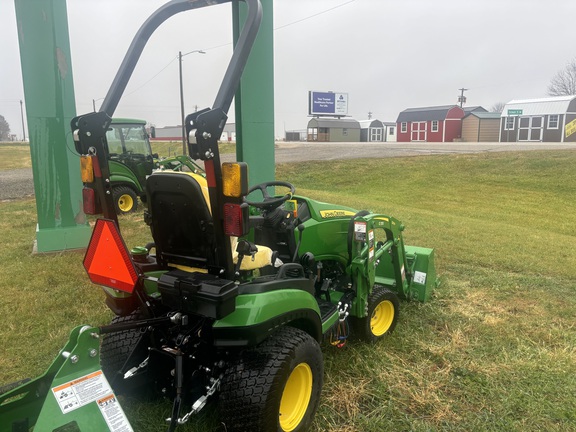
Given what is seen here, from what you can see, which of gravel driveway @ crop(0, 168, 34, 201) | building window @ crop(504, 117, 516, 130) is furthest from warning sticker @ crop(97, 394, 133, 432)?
building window @ crop(504, 117, 516, 130)

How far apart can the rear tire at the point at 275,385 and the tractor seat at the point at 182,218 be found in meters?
0.46

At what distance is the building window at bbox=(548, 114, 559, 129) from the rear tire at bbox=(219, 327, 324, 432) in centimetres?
3651

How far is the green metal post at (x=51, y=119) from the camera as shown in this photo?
5.23 meters

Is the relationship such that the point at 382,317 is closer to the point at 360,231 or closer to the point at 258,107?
the point at 360,231

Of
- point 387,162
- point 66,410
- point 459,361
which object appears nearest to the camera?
point 66,410

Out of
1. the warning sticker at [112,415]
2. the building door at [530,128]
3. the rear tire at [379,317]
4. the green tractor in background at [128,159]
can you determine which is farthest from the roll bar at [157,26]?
the building door at [530,128]

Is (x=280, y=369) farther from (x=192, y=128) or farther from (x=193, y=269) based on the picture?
(x=192, y=128)

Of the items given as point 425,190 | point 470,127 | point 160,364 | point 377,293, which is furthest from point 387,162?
point 470,127

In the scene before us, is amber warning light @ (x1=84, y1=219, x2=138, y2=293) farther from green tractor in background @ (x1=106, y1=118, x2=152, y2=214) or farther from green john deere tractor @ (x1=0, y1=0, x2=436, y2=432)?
green tractor in background @ (x1=106, y1=118, x2=152, y2=214)

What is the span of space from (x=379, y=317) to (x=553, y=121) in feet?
116

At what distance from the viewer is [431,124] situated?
3981 cm

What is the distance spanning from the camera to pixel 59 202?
567cm

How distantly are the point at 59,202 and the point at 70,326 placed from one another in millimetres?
2720

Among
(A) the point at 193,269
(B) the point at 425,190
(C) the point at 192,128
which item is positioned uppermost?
(C) the point at 192,128
